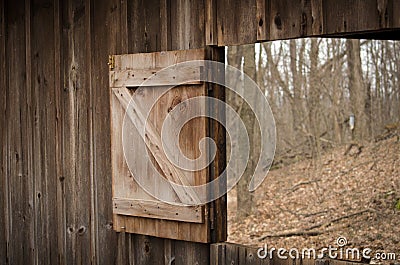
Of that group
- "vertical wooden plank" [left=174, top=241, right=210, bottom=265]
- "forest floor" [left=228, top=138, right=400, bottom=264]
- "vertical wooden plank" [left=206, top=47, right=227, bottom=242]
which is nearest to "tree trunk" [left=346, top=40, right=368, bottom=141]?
"forest floor" [left=228, top=138, right=400, bottom=264]

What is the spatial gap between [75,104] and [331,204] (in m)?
6.34

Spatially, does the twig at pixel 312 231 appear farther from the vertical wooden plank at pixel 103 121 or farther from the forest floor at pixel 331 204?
the vertical wooden plank at pixel 103 121

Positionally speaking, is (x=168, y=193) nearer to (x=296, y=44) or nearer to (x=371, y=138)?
(x=371, y=138)

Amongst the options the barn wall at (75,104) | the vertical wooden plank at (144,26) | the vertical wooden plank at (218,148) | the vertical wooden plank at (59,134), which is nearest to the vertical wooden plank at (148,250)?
the barn wall at (75,104)

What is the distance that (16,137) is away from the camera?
6.82 m

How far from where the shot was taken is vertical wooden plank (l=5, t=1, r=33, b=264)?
22.1 feet

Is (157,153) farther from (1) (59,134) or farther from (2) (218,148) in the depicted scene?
(1) (59,134)

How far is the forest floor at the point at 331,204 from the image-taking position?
1036 centimetres

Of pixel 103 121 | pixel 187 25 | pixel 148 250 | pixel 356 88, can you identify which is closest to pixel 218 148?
pixel 187 25

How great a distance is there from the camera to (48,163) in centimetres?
650

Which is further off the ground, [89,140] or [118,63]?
[118,63]

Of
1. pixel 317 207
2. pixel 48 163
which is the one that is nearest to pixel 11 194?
pixel 48 163

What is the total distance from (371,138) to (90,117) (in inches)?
313

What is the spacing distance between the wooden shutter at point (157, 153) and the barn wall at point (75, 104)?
0.15 m
